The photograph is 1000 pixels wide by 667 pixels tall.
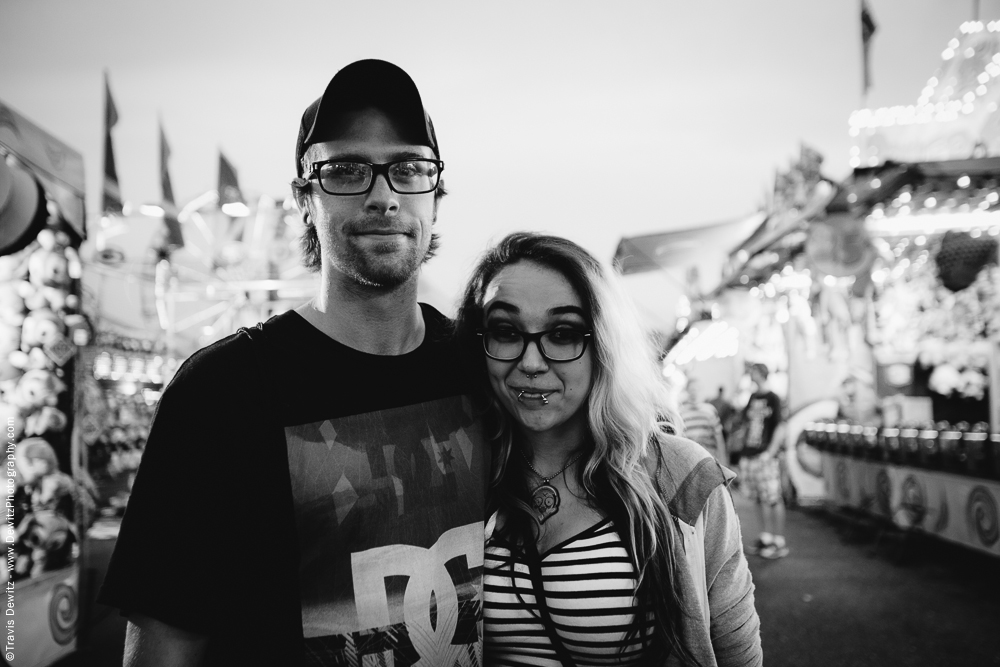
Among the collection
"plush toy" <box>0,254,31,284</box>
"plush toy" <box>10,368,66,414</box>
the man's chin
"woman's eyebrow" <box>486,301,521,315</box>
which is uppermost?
"plush toy" <box>0,254,31,284</box>

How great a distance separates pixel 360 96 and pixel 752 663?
1825 millimetres

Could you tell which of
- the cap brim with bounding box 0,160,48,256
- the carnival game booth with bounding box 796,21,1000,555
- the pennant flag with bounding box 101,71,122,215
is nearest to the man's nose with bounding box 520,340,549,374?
the cap brim with bounding box 0,160,48,256

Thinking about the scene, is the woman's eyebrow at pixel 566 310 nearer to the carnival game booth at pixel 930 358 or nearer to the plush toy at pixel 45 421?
the plush toy at pixel 45 421

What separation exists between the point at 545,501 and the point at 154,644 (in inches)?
38.5

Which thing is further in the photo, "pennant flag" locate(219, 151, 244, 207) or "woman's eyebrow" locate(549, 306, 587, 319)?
"pennant flag" locate(219, 151, 244, 207)

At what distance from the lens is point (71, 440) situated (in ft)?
13.5

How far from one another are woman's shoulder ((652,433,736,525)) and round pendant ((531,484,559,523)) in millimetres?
295

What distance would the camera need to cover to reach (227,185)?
41.9 ft

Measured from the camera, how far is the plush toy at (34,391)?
12.4ft

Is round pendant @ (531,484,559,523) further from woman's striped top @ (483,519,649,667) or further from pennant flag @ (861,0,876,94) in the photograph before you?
pennant flag @ (861,0,876,94)

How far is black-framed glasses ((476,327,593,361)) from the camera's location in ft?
5.57

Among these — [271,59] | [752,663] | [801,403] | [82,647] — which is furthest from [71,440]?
[801,403]

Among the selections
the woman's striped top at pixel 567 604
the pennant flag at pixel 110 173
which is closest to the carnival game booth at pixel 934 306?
the woman's striped top at pixel 567 604

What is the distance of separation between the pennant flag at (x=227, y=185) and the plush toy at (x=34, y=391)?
9.25m
